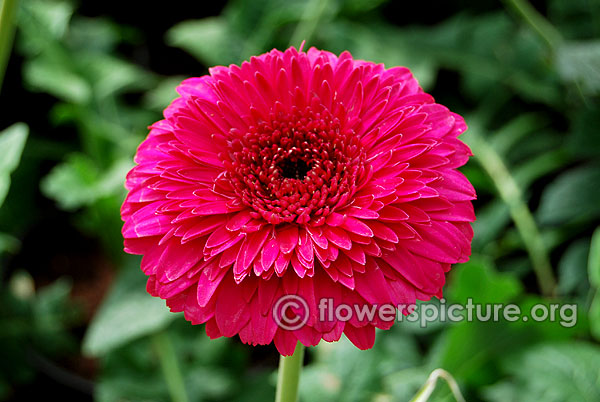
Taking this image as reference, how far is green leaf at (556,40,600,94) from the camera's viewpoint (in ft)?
2.10

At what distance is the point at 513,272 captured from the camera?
755 millimetres

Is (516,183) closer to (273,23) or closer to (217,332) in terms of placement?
(273,23)

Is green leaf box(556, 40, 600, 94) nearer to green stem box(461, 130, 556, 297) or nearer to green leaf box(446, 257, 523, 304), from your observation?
green stem box(461, 130, 556, 297)

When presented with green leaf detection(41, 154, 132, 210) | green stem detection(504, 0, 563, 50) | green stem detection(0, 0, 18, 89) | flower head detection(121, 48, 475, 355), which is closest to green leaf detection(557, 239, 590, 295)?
green stem detection(504, 0, 563, 50)

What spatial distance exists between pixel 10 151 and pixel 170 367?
0.31 metres

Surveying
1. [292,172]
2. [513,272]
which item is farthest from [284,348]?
[513,272]

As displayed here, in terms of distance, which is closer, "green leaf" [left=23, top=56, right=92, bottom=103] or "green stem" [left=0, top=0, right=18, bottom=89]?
"green stem" [left=0, top=0, right=18, bottom=89]

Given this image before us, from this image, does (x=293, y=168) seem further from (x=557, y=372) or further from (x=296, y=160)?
(x=557, y=372)

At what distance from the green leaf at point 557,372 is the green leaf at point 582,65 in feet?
0.96

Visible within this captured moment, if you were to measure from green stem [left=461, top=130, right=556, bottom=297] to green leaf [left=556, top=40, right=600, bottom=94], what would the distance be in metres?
0.15

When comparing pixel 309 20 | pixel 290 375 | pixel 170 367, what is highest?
pixel 309 20

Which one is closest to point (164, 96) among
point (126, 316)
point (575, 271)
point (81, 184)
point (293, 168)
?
point (81, 184)

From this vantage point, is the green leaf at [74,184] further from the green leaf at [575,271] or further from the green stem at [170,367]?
the green leaf at [575,271]

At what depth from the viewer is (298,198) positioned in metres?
0.36
